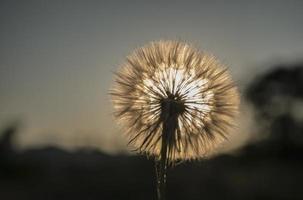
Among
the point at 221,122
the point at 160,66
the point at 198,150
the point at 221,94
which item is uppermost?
the point at 160,66

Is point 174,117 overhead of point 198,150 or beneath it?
overhead

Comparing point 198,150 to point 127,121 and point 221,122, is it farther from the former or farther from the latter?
point 127,121

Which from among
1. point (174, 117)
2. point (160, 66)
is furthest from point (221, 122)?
point (160, 66)

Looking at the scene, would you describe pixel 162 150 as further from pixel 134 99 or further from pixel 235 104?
pixel 235 104
